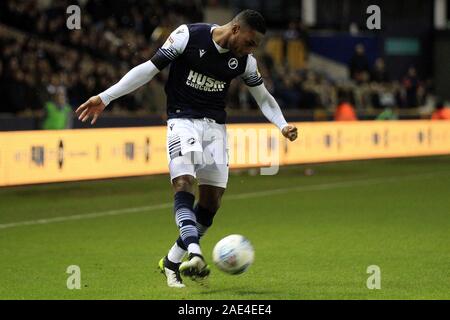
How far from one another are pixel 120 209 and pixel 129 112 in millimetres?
8997

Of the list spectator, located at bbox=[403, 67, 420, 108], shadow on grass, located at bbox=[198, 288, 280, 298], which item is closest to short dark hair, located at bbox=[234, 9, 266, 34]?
shadow on grass, located at bbox=[198, 288, 280, 298]

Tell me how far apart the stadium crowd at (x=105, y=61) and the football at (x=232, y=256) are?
14.6m

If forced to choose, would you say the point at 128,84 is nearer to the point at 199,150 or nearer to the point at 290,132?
the point at 199,150

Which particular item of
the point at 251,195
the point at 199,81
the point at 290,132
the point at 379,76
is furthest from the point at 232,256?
the point at 379,76

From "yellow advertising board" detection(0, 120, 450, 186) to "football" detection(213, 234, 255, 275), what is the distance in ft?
32.5

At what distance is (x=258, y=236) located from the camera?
13.7 metres

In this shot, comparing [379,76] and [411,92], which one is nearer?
[379,76]

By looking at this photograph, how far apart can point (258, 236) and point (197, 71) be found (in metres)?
4.74

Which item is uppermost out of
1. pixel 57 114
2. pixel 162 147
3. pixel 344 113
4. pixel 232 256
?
pixel 344 113

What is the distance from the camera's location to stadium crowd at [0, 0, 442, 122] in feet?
79.0

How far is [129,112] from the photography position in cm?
2597

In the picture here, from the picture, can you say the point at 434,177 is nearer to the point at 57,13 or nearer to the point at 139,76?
the point at 57,13

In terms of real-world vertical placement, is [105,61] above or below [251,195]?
above

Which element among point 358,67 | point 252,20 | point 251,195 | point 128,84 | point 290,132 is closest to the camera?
point 252,20
